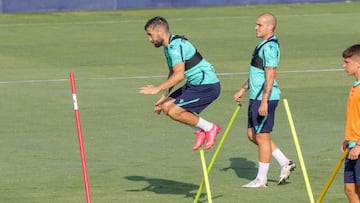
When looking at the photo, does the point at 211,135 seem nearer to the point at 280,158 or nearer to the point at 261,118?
the point at 261,118

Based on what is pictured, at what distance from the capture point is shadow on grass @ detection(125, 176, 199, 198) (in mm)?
14523

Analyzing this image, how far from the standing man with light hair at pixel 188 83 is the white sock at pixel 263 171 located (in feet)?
2.23

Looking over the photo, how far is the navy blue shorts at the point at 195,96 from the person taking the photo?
14.6m

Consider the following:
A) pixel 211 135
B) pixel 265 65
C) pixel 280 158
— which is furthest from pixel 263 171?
pixel 265 65

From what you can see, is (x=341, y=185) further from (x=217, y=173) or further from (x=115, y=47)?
(x=115, y=47)

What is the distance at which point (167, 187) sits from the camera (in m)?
14.8

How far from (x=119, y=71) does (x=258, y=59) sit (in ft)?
34.7

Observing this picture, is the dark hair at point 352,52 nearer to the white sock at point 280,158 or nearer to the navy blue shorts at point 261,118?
the navy blue shorts at point 261,118

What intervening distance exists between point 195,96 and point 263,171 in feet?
4.04

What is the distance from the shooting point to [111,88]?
22625 millimetres

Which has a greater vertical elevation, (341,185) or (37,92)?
(37,92)

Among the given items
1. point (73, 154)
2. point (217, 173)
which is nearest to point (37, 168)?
point (73, 154)

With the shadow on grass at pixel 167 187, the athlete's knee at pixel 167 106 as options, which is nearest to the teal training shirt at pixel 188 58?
the athlete's knee at pixel 167 106

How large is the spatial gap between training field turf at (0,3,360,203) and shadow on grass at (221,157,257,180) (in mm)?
14
